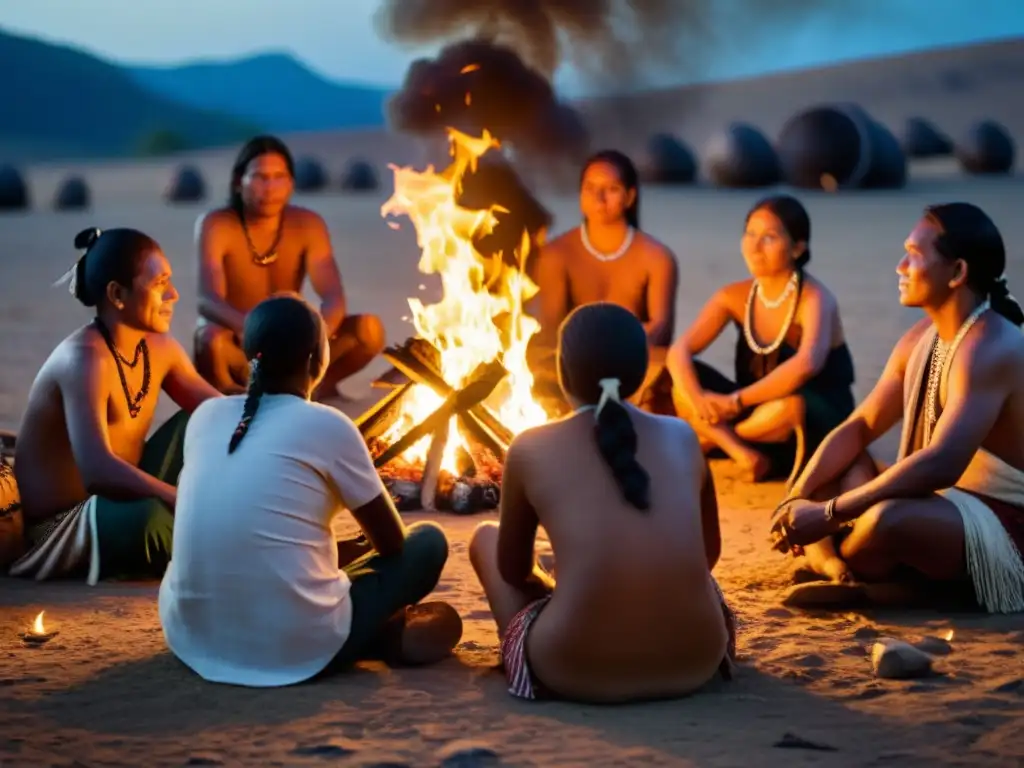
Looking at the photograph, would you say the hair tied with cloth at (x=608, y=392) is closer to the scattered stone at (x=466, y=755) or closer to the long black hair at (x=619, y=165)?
the scattered stone at (x=466, y=755)

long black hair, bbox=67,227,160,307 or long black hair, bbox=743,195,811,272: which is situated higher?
long black hair, bbox=743,195,811,272

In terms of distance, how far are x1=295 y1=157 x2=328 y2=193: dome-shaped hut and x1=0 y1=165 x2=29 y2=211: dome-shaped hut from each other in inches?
267

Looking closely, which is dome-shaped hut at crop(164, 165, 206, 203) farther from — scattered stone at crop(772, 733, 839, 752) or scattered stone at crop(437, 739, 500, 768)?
scattered stone at crop(772, 733, 839, 752)

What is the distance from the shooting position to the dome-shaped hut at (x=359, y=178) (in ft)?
112

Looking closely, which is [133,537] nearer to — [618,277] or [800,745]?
[800,745]

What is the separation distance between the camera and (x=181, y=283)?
16406mm

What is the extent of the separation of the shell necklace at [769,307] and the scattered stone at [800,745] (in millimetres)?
3694

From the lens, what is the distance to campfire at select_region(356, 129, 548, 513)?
7.14 meters

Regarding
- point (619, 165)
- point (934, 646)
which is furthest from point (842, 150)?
A: point (934, 646)

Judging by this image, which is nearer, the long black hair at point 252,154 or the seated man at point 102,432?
the seated man at point 102,432

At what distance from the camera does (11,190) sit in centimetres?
2964

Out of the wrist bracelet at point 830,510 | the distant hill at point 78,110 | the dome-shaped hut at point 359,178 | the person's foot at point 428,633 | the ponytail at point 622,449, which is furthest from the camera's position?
the distant hill at point 78,110

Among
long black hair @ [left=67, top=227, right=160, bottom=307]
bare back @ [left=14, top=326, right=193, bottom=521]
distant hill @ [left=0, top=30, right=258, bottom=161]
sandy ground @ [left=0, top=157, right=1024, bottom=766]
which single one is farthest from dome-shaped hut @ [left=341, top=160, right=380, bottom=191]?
distant hill @ [left=0, top=30, right=258, bottom=161]

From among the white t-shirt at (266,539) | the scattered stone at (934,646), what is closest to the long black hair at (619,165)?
the scattered stone at (934,646)
